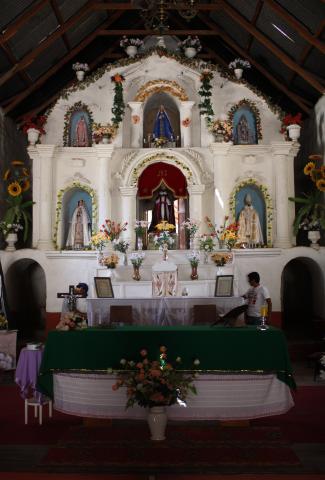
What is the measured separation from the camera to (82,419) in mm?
7262

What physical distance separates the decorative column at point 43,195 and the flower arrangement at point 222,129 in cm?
489

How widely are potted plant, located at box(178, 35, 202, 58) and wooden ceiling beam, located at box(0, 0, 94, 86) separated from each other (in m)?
3.64

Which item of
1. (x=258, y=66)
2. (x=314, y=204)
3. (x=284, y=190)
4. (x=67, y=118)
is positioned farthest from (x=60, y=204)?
(x=314, y=204)

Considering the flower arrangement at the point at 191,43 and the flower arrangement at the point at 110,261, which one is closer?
the flower arrangement at the point at 110,261

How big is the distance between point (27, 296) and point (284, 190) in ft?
30.5

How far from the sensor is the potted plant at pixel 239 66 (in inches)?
619

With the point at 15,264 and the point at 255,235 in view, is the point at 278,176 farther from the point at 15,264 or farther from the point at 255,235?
the point at 15,264

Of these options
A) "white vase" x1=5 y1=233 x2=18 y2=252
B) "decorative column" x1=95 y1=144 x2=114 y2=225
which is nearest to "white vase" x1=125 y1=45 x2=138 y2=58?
"decorative column" x1=95 y1=144 x2=114 y2=225

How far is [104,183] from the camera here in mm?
15648

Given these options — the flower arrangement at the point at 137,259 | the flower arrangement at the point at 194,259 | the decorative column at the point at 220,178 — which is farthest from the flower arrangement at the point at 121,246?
Result: the decorative column at the point at 220,178

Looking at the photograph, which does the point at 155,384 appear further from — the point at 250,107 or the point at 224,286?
the point at 250,107

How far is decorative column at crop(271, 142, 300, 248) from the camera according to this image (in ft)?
49.9

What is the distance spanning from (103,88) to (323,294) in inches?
364

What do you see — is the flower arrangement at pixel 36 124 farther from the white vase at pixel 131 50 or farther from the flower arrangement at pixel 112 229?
the flower arrangement at pixel 112 229
